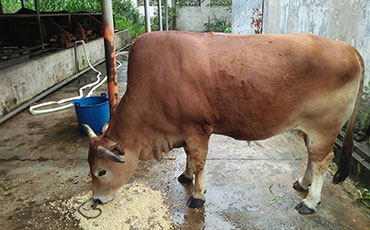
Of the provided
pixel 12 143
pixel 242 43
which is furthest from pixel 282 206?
pixel 12 143

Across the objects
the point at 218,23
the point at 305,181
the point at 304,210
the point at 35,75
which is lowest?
the point at 304,210

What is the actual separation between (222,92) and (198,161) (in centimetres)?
73

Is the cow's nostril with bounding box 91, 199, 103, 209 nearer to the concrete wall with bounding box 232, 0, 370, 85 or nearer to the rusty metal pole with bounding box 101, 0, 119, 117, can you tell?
the rusty metal pole with bounding box 101, 0, 119, 117

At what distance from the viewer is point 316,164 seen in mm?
3158

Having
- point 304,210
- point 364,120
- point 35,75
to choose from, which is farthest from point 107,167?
point 35,75

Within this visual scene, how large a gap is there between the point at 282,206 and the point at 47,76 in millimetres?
5707

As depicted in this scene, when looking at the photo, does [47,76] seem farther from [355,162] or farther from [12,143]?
[355,162]

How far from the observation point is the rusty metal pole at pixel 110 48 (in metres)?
4.18

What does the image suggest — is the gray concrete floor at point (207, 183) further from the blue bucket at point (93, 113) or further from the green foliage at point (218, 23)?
the green foliage at point (218, 23)

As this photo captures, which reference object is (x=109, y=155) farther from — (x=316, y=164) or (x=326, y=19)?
(x=326, y=19)


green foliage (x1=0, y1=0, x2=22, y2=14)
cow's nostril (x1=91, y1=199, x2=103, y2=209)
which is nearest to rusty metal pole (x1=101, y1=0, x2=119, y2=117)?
cow's nostril (x1=91, y1=199, x2=103, y2=209)

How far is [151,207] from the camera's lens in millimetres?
3229

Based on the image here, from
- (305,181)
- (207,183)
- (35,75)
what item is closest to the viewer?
(305,181)

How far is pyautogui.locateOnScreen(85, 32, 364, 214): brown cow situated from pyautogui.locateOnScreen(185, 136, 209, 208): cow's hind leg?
0.04 feet
